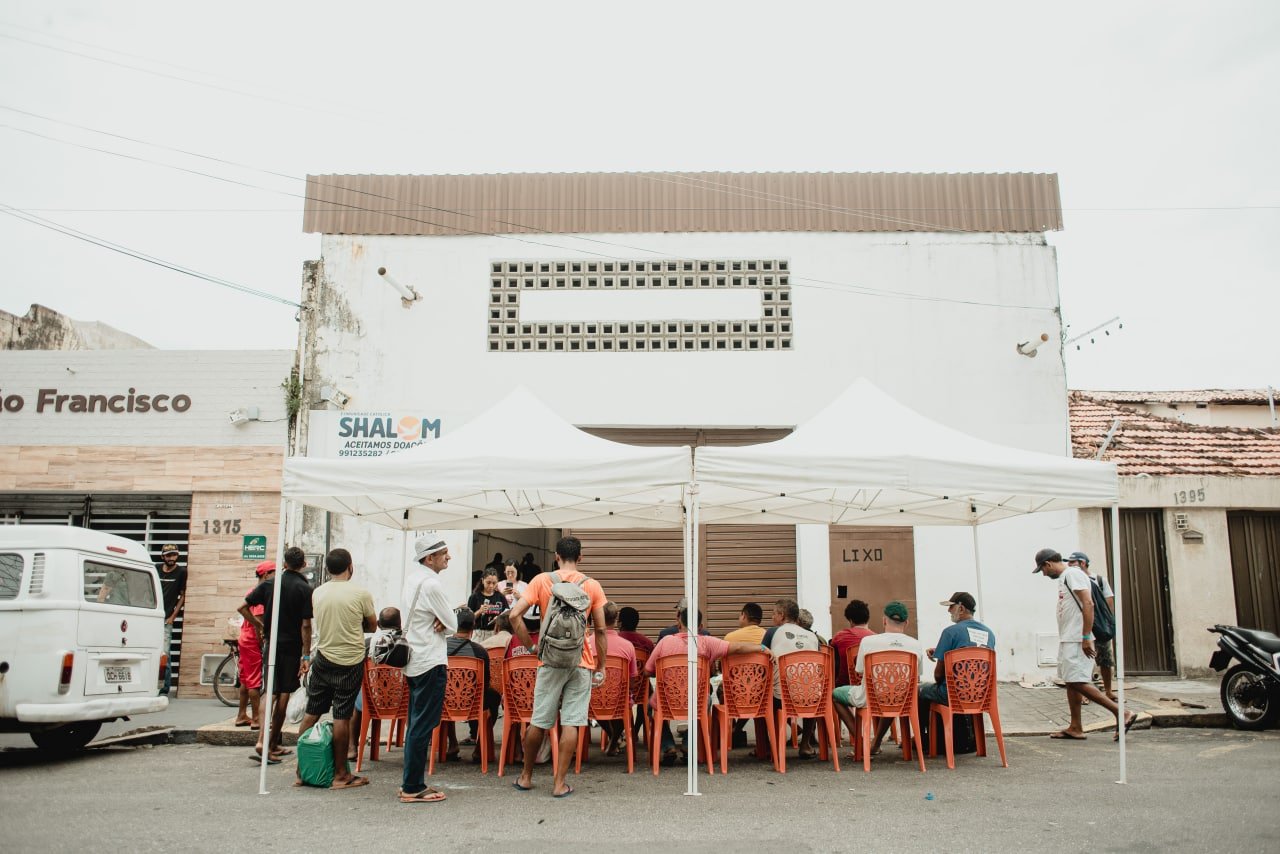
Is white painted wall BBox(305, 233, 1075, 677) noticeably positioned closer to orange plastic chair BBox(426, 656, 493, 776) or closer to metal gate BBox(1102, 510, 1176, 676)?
metal gate BBox(1102, 510, 1176, 676)

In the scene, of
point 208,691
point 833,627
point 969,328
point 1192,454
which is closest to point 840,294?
point 969,328

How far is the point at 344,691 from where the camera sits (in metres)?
6.73

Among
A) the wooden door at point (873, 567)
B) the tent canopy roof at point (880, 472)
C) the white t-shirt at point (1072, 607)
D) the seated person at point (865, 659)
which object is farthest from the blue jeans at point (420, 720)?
the wooden door at point (873, 567)

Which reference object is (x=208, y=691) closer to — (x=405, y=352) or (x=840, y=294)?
(x=405, y=352)

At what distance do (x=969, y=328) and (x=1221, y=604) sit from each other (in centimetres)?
465

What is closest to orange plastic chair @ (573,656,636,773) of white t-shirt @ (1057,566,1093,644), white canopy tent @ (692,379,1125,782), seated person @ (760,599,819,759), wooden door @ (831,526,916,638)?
seated person @ (760,599,819,759)

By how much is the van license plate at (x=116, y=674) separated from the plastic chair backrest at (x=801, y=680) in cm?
549

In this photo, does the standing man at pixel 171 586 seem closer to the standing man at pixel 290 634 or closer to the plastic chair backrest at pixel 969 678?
the standing man at pixel 290 634

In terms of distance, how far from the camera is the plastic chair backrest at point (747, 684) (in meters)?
7.24

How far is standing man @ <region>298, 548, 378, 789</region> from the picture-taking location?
22.0 feet

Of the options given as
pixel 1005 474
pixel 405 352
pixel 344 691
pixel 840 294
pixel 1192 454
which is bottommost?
pixel 344 691

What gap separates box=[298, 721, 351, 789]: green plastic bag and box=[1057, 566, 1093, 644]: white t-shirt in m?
6.29

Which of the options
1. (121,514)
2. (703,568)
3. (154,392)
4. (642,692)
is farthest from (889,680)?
(121,514)

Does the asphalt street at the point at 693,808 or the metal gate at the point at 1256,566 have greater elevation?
the metal gate at the point at 1256,566
